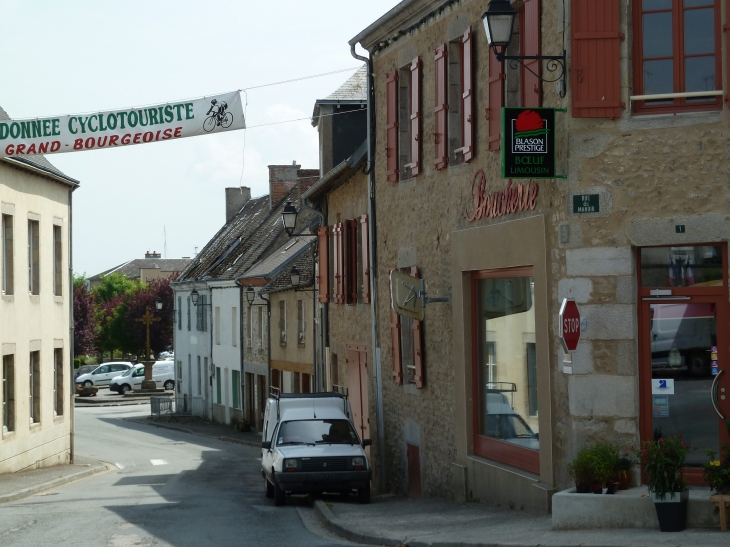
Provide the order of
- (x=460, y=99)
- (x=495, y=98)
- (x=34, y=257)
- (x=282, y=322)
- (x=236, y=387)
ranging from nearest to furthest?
1. (x=495, y=98)
2. (x=460, y=99)
3. (x=34, y=257)
4. (x=282, y=322)
5. (x=236, y=387)

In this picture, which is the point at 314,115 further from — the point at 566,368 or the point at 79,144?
the point at 566,368

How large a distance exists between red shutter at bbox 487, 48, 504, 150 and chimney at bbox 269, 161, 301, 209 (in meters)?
32.2

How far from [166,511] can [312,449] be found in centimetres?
260

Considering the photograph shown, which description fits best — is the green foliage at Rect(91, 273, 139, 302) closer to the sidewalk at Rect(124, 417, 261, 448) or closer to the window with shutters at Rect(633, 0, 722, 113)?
the sidewalk at Rect(124, 417, 261, 448)

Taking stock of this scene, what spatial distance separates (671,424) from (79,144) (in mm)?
8559

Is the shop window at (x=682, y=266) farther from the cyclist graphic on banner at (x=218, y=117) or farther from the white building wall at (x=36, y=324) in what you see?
the white building wall at (x=36, y=324)

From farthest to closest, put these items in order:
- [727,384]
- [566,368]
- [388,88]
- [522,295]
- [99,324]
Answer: [99,324], [388,88], [522,295], [566,368], [727,384]

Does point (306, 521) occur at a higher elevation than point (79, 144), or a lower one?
lower

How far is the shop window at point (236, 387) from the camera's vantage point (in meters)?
42.7

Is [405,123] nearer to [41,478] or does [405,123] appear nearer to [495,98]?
[495,98]

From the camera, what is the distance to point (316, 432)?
18.2m

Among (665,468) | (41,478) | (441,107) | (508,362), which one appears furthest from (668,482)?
(41,478)

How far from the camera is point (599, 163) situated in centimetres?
1151

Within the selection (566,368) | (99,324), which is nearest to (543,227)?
(566,368)
